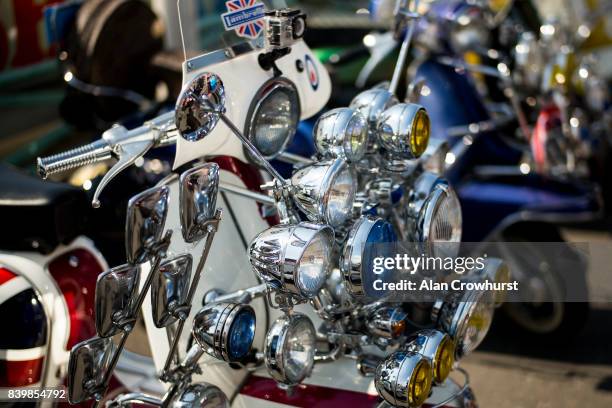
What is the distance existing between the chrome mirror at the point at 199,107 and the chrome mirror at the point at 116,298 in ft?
1.02

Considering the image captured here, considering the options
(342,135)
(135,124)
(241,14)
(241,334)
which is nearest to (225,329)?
(241,334)

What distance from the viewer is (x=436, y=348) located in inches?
72.9

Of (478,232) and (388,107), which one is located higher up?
(388,107)

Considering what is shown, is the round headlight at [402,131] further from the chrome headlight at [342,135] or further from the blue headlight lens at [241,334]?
the blue headlight lens at [241,334]

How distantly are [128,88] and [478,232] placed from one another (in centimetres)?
160

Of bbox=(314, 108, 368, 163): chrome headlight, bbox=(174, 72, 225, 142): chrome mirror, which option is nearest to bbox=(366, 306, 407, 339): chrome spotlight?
bbox=(314, 108, 368, 163): chrome headlight

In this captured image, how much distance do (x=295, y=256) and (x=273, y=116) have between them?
0.47 m

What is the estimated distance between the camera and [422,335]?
189cm

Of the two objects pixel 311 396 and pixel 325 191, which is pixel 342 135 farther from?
pixel 311 396

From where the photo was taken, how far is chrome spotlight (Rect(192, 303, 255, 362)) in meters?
1.75

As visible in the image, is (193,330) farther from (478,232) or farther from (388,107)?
(478,232)

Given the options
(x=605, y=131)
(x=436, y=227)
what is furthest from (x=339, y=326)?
(x=605, y=131)

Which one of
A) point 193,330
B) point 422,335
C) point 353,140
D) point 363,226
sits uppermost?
point 353,140

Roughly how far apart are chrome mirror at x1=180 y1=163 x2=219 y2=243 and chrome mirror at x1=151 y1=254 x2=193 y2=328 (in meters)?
0.07
